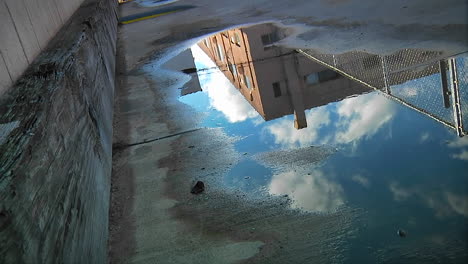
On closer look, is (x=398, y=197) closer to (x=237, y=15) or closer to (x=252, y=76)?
(x=252, y=76)

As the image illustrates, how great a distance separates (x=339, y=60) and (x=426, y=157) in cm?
265

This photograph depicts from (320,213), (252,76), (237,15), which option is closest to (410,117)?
(320,213)

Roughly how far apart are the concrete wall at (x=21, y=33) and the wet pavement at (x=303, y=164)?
4.27 feet

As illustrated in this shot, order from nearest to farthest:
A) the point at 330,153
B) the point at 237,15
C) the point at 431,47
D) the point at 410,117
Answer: the point at 330,153, the point at 410,117, the point at 431,47, the point at 237,15

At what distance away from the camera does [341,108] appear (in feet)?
15.5

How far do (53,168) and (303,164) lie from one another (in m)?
2.11

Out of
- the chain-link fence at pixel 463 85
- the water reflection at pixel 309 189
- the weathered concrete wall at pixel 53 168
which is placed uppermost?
the weathered concrete wall at pixel 53 168

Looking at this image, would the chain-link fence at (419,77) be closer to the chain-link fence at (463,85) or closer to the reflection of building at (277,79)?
the chain-link fence at (463,85)

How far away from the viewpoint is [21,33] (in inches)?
162

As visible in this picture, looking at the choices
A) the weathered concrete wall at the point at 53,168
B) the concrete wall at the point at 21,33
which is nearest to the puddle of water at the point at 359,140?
the weathered concrete wall at the point at 53,168

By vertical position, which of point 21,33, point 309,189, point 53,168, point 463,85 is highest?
point 21,33

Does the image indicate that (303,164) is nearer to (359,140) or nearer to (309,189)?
(309,189)

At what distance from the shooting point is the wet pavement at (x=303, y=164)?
9.16ft

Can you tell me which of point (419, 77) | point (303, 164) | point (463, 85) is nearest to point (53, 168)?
point (303, 164)
